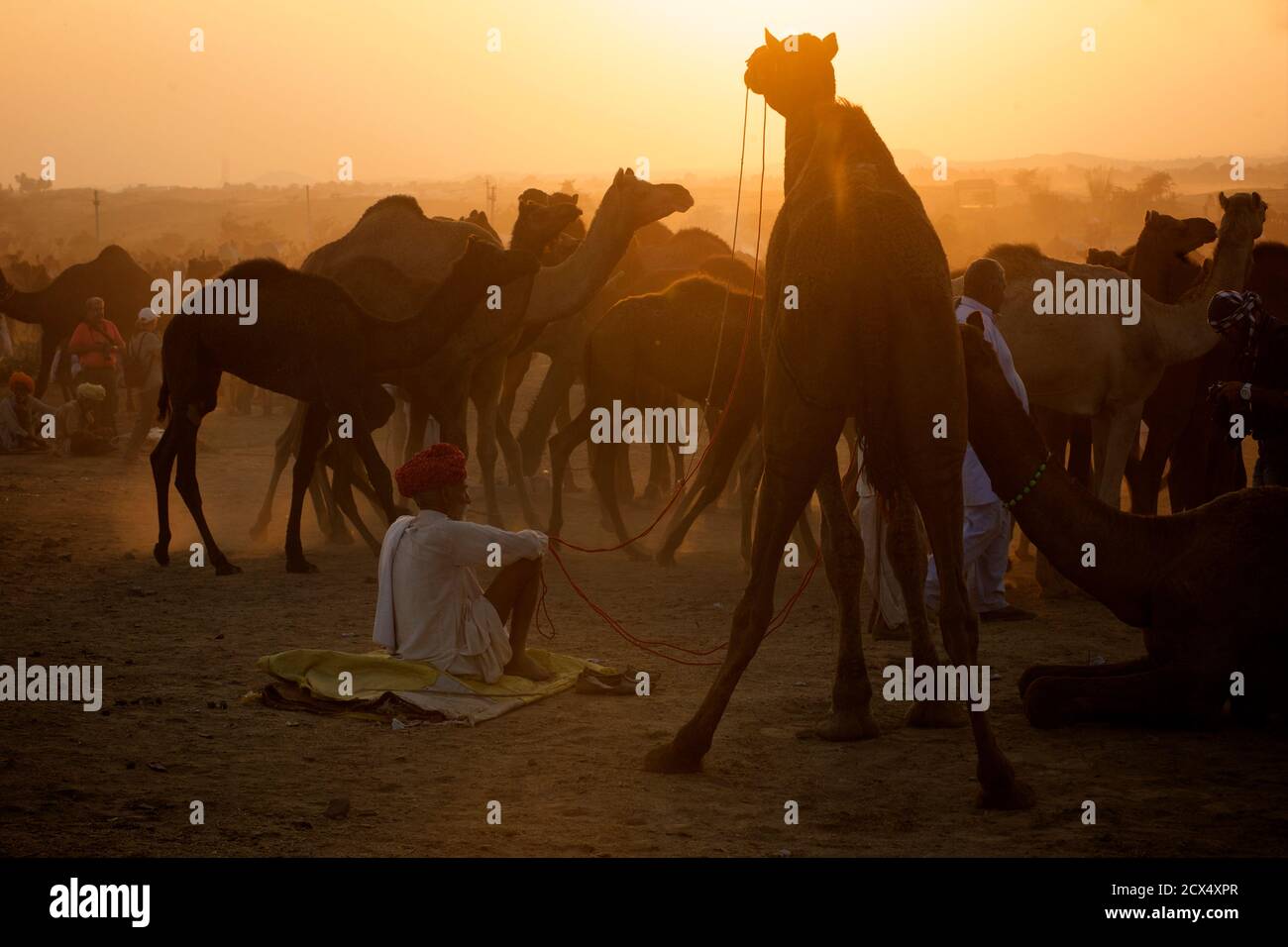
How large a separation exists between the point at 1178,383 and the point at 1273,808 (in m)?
6.60

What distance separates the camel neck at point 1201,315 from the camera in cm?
1130

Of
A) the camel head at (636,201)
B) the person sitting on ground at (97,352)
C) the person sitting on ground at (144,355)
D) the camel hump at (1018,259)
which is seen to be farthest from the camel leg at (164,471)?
the person sitting on ground at (97,352)

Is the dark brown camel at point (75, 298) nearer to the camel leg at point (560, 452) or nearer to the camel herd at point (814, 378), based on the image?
the camel herd at point (814, 378)

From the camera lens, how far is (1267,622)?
7.09m

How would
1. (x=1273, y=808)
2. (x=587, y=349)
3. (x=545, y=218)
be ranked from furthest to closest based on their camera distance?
(x=545, y=218)
(x=587, y=349)
(x=1273, y=808)

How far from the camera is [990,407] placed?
7.10m

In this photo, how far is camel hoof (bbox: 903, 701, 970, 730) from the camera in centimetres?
773

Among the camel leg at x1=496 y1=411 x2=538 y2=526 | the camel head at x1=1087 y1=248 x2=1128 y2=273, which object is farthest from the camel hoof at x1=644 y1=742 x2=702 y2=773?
the camel head at x1=1087 y1=248 x2=1128 y2=273

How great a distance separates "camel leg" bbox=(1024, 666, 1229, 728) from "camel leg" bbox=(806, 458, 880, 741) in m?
0.79

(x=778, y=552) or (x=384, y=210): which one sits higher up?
(x=384, y=210)

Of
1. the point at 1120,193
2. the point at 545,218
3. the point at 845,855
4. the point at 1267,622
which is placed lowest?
the point at 845,855

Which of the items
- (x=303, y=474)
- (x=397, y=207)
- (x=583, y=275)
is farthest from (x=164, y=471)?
(x=583, y=275)
